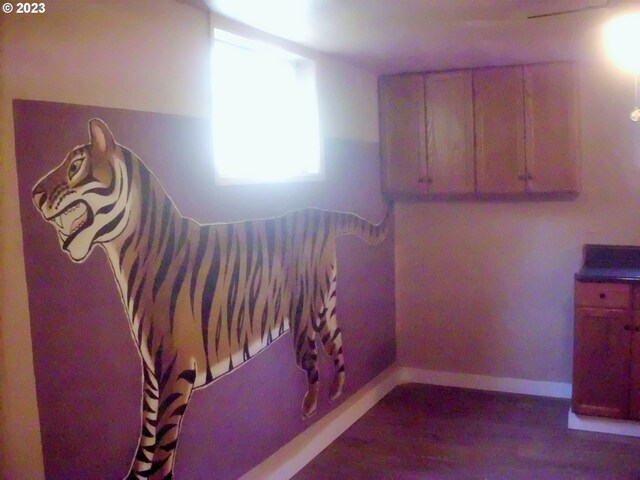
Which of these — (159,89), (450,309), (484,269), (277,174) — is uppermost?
(159,89)

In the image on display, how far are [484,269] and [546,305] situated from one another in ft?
1.59

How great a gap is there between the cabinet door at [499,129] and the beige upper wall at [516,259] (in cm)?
30

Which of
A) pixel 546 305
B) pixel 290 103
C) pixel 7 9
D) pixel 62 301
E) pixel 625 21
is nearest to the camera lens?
pixel 7 9

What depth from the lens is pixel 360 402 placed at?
13.2 feet

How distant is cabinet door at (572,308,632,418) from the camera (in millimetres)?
3539

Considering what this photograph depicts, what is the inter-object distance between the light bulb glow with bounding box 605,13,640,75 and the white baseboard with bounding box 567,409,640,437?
2.13m

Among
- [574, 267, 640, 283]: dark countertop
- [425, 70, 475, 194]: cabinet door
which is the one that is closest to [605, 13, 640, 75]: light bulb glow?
[425, 70, 475, 194]: cabinet door

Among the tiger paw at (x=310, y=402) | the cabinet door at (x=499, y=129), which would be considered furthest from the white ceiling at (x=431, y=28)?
the tiger paw at (x=310, y=402)

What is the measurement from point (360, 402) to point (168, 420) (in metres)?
1.90

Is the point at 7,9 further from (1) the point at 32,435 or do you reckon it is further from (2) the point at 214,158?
(1) the point at 32,435

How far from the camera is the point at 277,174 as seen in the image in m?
3.24

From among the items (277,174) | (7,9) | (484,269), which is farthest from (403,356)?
(7,9)

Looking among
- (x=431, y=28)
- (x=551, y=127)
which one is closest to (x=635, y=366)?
(x=551, y=127)

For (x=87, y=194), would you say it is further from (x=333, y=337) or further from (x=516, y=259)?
(x=516, y=259)
